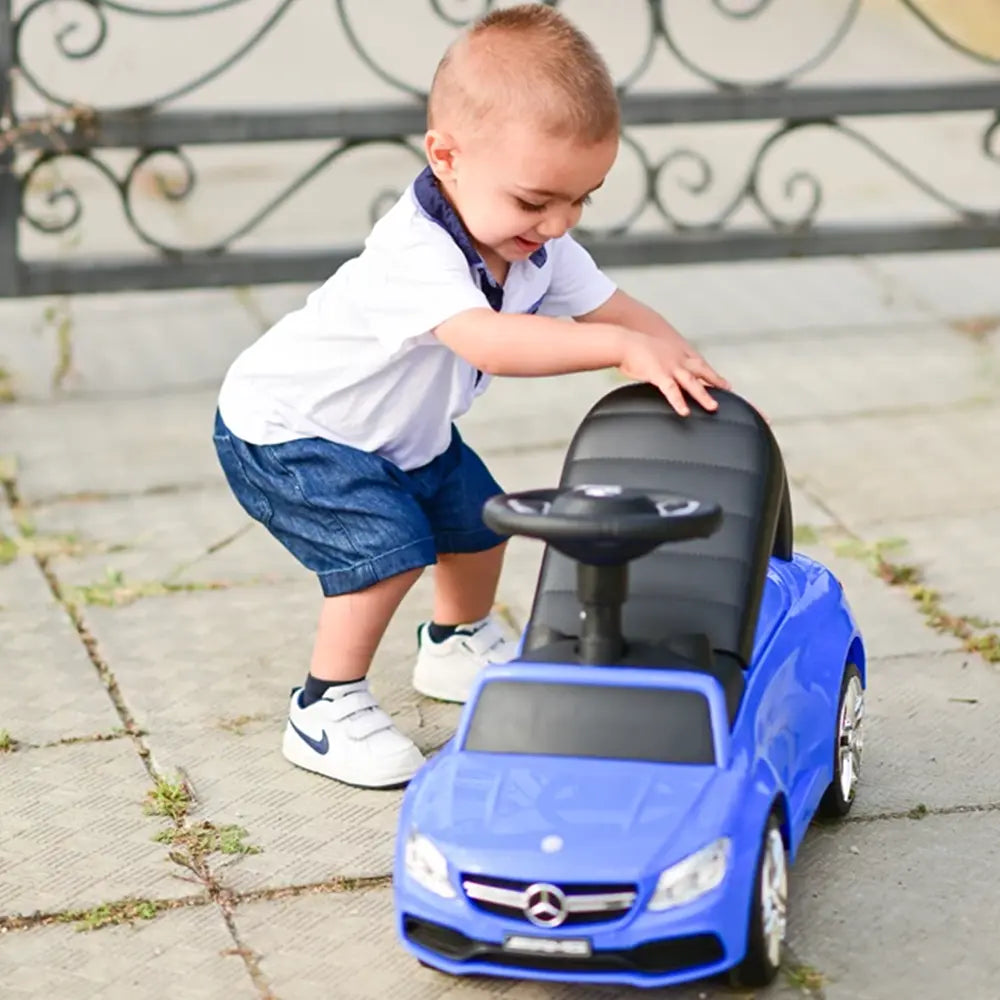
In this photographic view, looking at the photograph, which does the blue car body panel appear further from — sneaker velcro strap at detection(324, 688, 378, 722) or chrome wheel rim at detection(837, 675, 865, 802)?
sneaker velcro strap at detection(324, 688, 378, 722)

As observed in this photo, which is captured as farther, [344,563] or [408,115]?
[408,115]

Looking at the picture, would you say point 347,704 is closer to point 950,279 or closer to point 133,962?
point 133,962

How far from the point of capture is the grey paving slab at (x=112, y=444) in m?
5.41

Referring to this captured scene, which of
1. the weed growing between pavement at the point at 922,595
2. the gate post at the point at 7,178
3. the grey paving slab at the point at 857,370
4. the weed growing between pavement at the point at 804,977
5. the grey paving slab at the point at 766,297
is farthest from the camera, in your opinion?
the grey paving slab at the point at 766,297

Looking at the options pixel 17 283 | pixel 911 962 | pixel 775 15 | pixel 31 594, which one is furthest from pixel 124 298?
pixel 775 15

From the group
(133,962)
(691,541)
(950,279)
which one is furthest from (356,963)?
(950,279)

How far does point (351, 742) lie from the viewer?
12.3 ft

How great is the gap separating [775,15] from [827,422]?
641 cm

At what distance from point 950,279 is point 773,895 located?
176 inches

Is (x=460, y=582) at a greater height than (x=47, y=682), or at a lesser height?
greater

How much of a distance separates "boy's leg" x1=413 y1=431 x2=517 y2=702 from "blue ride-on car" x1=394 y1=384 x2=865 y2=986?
620mm

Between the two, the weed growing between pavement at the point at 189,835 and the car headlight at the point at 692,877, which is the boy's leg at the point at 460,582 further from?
the car headlight at the point at 692,877

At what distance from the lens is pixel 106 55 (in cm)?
941

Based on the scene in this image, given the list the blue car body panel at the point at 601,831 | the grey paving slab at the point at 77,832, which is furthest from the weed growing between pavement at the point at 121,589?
the blue car body panel at the point at 601,831
